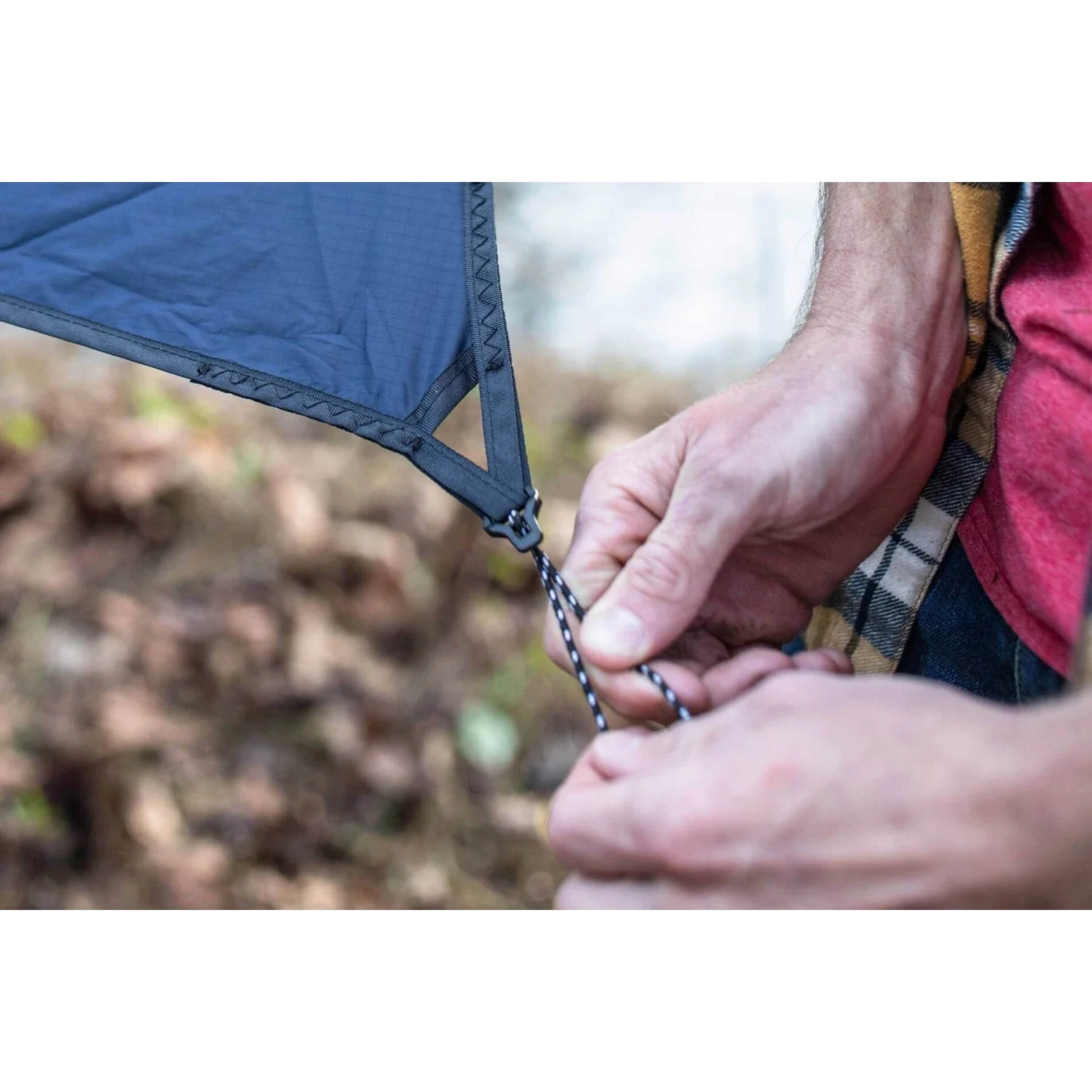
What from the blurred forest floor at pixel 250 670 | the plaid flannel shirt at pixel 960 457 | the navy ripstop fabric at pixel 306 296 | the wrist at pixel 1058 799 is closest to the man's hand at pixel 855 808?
the wrist at pixel 1058 799

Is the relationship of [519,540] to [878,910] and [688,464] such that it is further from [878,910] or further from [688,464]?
[878,910]

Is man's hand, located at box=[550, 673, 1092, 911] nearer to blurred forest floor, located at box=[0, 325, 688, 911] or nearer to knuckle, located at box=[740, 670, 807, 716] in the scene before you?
knuckle, located at box=[740, 670, 807, 716]

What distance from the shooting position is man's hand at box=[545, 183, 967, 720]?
0.97m

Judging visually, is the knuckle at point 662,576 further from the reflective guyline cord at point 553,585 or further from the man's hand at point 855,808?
the man's hand at point 855,808

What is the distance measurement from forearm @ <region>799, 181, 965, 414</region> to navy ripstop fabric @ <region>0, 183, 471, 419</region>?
0.44m

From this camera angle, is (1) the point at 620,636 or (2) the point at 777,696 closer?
(2) the point at 777,696

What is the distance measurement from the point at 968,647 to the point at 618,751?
471 millimetres

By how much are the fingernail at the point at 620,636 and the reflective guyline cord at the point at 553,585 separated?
0.03 meters

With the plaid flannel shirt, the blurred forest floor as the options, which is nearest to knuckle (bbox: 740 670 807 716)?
the plaid flannel shirt

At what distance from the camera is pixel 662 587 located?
0.95 meters

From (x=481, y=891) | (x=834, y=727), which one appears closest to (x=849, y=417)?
(x=834, y=727)

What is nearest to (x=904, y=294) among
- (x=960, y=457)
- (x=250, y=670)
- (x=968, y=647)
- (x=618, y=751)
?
(x=960, y=457)

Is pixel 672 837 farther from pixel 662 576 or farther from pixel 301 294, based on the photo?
pixel 301 294

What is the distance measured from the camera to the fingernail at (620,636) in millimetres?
943
